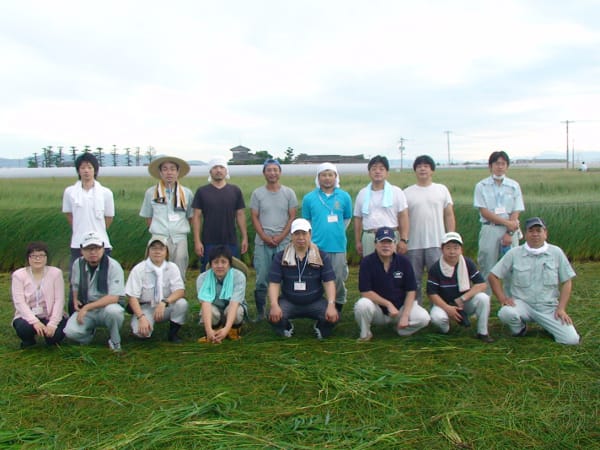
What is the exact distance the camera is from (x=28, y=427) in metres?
2.84

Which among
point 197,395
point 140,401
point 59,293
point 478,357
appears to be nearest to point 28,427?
point 140,401

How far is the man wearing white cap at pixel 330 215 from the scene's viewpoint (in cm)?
464

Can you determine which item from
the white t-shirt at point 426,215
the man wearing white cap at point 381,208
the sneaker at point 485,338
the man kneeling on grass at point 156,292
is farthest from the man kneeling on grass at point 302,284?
the sneaker at point 485,338

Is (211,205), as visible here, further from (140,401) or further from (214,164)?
(140,401)

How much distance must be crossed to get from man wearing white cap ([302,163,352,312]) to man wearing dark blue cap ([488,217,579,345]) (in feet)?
4.38

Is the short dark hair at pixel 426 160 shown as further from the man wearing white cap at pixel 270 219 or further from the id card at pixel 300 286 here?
the id card at pixel 300 286

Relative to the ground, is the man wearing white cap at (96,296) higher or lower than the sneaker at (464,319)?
higher

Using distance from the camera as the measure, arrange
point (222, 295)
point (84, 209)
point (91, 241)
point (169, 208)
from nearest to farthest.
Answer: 1. point (91, 241)
2. point (222, 295)
3. point (84, 209)
4. point (169, 208)

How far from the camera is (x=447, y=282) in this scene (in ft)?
14.1

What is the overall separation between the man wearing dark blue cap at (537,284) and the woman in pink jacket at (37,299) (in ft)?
11.6

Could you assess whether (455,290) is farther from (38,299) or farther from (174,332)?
(38,299)

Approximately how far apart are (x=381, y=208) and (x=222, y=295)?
1570 millimetres

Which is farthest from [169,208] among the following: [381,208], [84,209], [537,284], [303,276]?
[537,284]

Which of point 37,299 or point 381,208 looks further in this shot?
point 381,208
